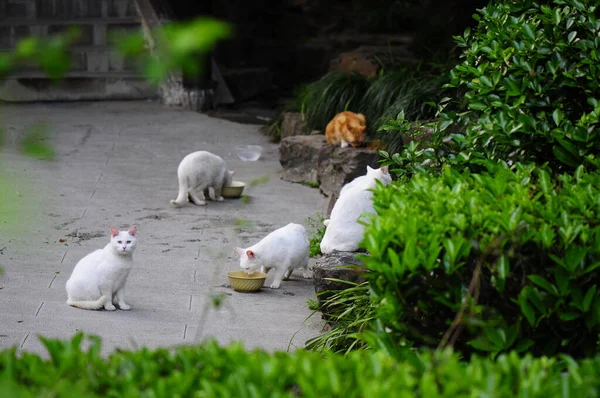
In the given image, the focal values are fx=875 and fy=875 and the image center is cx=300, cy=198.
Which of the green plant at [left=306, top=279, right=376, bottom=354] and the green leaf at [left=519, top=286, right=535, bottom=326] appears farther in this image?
the green plant at [left=306, top=279, right=376, bottom=354]

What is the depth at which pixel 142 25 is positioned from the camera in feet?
49.8

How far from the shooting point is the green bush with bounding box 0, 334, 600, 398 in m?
2.51

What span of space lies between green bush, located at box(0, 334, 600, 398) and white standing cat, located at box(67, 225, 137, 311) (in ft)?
10.4

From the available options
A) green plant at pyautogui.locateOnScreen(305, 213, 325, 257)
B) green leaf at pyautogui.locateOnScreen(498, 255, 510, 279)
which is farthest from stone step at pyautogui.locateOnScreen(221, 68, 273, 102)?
green leaf at pyautogui.locateOnScreen(498, 255, 510, 279)

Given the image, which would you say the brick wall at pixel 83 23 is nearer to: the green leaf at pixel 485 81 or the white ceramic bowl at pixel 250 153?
the white ceramic bowl at pixel 250 153

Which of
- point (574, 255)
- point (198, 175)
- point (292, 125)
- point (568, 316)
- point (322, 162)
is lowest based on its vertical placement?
point (292, 125)

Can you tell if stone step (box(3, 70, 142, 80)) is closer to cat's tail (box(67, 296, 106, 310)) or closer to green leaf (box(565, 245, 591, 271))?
cat's tail (box(67, 296, 106, 310))

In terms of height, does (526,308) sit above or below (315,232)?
above

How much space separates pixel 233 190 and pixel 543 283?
252 inches

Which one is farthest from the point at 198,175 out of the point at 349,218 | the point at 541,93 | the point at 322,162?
the point at 541,93

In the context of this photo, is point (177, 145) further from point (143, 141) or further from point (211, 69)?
point (211, 69)

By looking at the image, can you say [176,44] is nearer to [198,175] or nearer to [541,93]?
[541,93]

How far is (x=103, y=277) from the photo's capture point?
5984 mm

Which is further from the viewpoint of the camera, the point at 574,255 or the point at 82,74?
the point at 82,74
